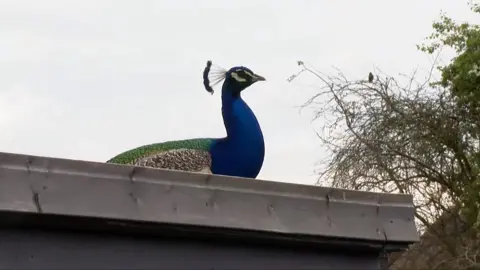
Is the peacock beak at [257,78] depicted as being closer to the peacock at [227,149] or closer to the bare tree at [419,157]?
the peacock at [227,149]

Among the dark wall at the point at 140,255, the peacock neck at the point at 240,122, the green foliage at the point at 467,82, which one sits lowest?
the dark wall at the point at 140,255

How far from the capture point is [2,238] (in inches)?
100

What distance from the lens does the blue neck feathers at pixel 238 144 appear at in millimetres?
4059

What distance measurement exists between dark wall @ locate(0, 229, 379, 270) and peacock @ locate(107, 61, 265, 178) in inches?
37.7

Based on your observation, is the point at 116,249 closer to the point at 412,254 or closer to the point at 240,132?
the point at 240,132

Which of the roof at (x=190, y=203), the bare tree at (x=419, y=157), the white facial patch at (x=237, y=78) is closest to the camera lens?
the roof at (x=190, y=203)

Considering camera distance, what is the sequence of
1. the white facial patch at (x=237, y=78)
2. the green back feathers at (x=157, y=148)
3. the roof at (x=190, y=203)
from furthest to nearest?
the white facial patch at (x=237, y=78) < the green back feathers at (x=157, y=148) < the roof at (x=190, y=203)

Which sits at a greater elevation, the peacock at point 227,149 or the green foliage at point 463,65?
the green foliage at point 463,65

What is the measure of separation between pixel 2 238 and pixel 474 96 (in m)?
9.65

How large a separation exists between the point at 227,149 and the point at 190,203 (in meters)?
1.30

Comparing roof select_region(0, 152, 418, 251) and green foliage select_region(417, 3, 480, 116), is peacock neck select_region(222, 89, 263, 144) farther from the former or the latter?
green foliage select_region(417, 3, 480, 116)

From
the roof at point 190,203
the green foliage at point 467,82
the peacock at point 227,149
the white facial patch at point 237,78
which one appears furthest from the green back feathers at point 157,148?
the green foliage at point 467,82

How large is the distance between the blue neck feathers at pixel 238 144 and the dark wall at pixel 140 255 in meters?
0.96

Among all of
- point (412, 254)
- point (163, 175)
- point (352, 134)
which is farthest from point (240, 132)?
point (412, 254)
